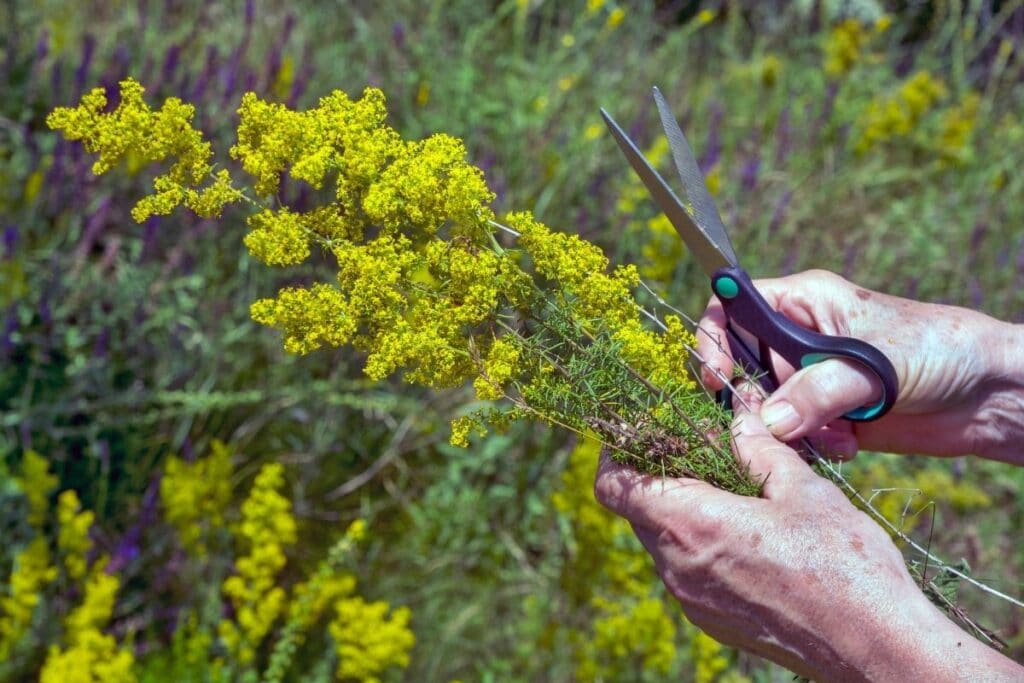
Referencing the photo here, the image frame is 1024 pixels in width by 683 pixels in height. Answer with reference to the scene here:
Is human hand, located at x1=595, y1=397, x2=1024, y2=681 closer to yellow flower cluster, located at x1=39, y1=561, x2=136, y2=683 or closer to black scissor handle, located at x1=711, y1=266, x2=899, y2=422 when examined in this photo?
black scissor handle, located at x1=711, y1=266, x2=899, y2=422

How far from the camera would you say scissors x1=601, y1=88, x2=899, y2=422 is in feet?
4.62

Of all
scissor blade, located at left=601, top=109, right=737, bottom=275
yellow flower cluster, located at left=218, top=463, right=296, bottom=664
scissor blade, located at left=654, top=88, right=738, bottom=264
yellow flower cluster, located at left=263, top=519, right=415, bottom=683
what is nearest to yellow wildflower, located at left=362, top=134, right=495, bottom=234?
scissor blade, located at left=601, top=109, right=737, bottom=275

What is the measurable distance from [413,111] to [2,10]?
164 centimetres

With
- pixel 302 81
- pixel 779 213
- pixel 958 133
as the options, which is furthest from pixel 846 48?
pixel 302 81

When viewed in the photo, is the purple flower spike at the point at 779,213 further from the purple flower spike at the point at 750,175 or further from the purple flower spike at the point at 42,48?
the purple flower spike at the point at 42,48

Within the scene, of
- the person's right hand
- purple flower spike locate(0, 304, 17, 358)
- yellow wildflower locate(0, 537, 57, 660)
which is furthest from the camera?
purple flower spike locate(0, 304, 17, 358)

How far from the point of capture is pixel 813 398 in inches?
54.2

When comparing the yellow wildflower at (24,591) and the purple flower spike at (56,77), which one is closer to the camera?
the yellow wildflower at (24,591)

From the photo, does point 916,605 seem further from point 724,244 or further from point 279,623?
point 279,623

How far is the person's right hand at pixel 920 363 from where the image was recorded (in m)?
1.61

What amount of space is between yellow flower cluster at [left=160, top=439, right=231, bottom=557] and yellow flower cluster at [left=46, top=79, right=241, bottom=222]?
1.25m

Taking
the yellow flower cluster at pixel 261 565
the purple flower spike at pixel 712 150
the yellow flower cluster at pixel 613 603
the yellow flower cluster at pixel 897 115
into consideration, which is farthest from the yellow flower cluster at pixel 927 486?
the yellow flower cluster at pixel 261 565

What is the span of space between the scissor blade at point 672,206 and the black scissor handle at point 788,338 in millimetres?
30

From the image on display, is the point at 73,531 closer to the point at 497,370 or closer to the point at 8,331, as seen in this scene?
the point at 8,331
